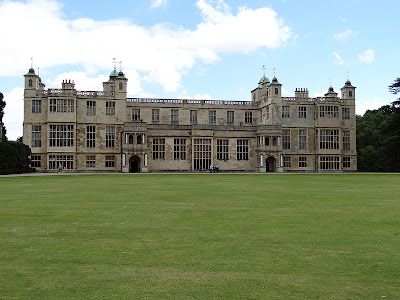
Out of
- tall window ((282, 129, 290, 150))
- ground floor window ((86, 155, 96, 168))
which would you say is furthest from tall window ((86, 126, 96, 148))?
tall window ((282, 129, 290, 150))

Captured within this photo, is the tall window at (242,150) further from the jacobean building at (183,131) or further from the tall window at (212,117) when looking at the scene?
the tall window at (212,117)

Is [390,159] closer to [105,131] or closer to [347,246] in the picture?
[105,131]

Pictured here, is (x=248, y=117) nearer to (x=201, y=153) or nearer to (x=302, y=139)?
(x=302, y=139)

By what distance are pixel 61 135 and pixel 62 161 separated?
384 centimetres

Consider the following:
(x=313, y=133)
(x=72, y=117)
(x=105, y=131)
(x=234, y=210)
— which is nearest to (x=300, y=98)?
(x=313, y=133)

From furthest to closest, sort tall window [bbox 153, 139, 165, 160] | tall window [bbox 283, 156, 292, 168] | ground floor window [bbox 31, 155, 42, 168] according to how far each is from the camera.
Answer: tall window [bbox 283, 156, 292, 168]
tall window [bbox 153, 139, 165, 160]
ground floor window [bbox 31, 155, 42, 168]

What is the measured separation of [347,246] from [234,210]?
19.1ft

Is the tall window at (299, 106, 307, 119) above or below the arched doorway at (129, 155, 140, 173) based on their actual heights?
above

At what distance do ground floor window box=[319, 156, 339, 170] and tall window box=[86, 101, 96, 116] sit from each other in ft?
121

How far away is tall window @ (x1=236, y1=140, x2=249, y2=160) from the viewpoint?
63781 mm

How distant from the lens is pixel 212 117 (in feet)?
224

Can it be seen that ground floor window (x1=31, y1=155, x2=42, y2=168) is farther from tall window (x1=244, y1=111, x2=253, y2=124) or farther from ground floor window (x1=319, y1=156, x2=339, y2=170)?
ground floor window (x1=319, y1=156, x2=339, y2=170)

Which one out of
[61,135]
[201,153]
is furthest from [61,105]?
[201,153]

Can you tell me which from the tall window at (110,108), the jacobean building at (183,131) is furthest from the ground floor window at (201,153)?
the tall window at (110,108)
